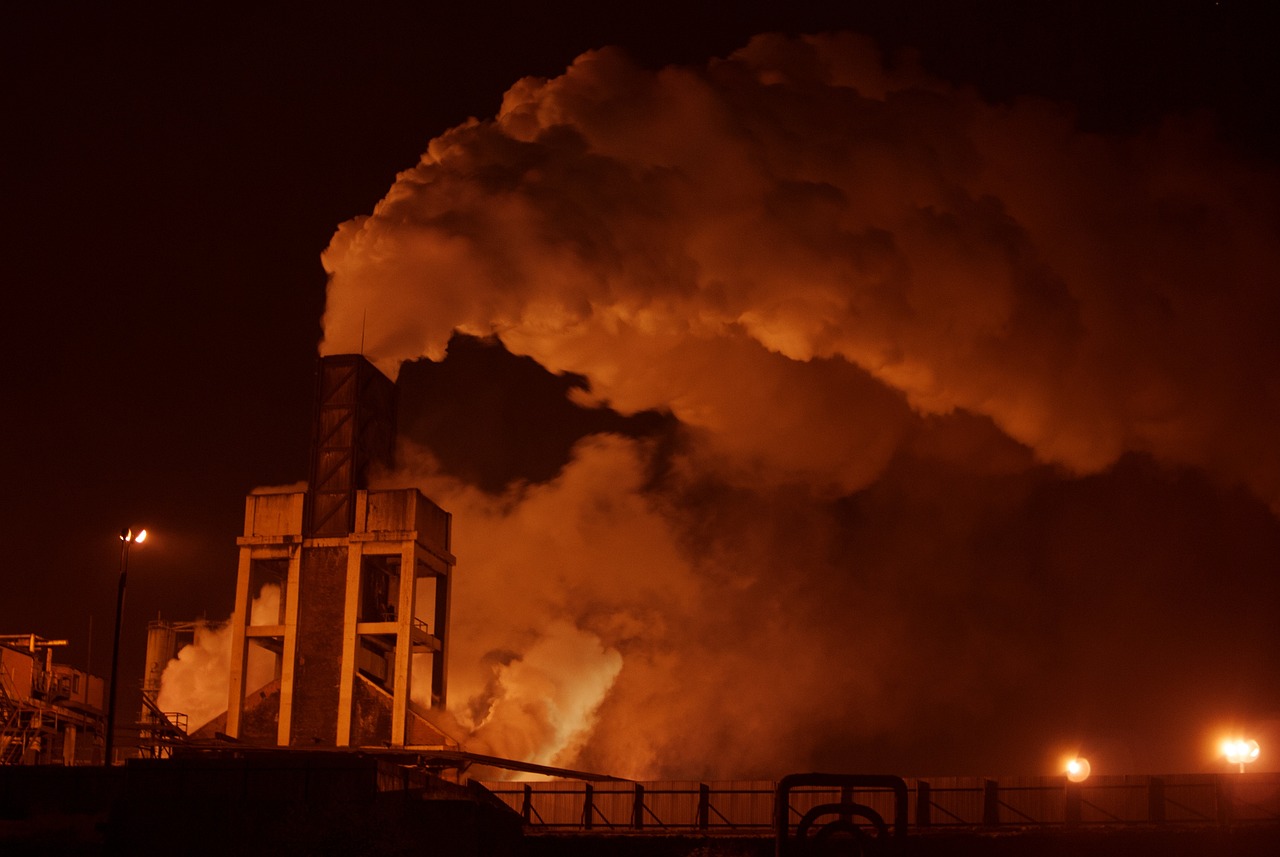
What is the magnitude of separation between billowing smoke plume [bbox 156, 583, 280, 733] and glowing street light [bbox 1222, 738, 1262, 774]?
53298 millimetres

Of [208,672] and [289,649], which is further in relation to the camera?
[208,672]

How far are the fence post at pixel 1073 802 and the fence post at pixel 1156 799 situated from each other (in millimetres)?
1838

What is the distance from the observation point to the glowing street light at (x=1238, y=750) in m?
41.8

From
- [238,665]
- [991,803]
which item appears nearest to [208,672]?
[238,665]

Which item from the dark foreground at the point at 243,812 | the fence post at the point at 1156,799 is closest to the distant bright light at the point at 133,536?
the dark foreground at the point at 243,812

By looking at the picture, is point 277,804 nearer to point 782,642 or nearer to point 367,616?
point 367,616

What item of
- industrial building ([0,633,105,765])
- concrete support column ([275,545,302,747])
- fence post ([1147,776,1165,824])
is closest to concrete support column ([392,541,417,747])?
concrete support column ([275,545,302,747])

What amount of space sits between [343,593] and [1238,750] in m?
36.0

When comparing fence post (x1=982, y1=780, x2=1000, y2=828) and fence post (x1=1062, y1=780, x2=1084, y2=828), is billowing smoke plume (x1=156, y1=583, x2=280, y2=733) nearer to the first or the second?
fence post (x1=982, y1=780, x2=1000, y2=828)

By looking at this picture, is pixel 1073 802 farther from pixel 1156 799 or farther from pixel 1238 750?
pixel 1238 750

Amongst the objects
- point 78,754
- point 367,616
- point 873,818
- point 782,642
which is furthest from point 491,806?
point 782,642

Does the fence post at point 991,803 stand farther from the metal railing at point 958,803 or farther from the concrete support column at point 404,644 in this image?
the concrete support column at point 404,644

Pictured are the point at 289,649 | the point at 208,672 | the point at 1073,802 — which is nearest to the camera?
the point at 1073,802

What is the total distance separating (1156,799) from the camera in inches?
1544
